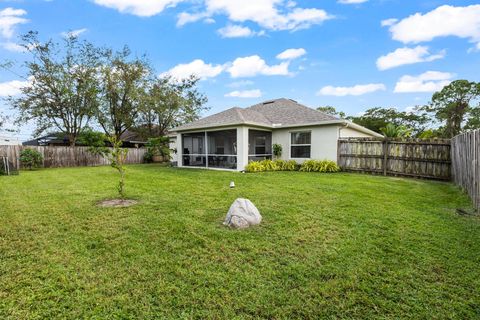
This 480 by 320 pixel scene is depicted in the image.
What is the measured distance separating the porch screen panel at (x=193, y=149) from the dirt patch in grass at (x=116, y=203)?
8380 mm

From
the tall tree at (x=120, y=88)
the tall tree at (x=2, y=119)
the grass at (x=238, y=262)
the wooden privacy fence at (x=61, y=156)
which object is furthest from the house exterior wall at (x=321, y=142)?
the tall tree at (x=2, y=119)

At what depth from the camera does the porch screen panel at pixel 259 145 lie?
12516mm

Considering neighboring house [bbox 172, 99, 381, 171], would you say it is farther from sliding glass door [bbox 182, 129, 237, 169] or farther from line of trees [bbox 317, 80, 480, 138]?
line of trees [bbox 317, 80, 480, 138]

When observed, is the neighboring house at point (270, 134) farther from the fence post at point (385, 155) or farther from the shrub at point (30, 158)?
the shrub at point (30, 158)

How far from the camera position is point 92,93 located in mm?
18156

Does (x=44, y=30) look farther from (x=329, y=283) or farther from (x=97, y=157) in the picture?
(x=329, y=283)

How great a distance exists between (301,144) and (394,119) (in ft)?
87.9

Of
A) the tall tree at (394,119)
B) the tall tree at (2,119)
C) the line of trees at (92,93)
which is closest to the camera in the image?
the line of trees at (92,93)

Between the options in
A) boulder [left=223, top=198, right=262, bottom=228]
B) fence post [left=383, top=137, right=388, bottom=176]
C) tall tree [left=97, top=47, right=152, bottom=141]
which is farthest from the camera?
tall tree [left=97, top=47, right=152, bottom=141]

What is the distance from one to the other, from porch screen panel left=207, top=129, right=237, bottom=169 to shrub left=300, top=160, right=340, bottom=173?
3685 mm

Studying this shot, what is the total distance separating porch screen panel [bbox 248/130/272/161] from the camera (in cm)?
1252

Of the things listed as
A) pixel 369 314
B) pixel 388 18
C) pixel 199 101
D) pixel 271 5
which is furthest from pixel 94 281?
pixel 199 101

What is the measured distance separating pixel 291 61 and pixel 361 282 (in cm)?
1625

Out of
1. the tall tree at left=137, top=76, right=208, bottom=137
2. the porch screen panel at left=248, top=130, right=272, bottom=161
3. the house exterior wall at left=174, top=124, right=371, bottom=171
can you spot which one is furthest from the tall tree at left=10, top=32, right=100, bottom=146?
the porch screen panel at left=248, top=130, right=272, bottom=161
